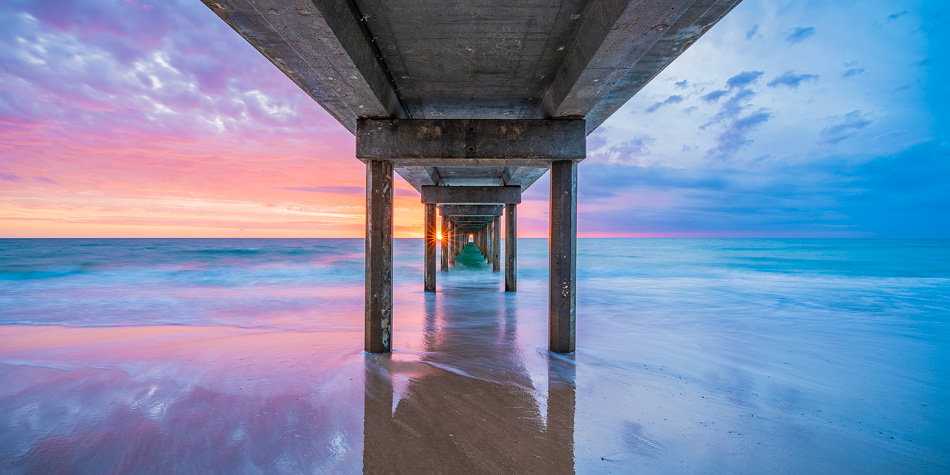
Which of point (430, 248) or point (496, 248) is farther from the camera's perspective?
point (496, 248)

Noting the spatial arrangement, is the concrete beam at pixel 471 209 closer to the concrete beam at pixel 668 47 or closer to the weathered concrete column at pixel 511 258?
the weathered concrete column at pixel 511 258

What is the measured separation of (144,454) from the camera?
3389 millimetres

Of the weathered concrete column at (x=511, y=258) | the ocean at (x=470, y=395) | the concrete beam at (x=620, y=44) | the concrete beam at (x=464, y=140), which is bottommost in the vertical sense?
the ocean at (x=470, y=395)

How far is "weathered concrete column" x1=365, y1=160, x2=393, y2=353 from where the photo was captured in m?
6.17

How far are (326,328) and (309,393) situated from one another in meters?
3.86

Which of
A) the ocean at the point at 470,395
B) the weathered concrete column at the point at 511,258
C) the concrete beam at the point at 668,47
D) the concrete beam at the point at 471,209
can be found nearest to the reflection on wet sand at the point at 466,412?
the ocean at the point at 470,395

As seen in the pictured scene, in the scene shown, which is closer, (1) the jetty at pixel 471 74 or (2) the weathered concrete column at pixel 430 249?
(1) the jetty at pixel 471 74

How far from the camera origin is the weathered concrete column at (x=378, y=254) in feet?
20.2

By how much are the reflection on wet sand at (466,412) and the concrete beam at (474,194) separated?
24.4ft

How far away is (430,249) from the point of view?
49.1 feet

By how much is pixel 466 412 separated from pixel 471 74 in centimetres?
409

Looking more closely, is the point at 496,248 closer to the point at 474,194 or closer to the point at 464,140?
the point at 474,194

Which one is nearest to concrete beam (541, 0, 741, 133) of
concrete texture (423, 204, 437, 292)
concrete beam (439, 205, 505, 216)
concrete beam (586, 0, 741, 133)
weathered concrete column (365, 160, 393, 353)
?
concrete beam (586, 0, 741, 133)

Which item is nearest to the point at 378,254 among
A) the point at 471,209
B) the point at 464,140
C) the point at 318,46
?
the point at 464,140
